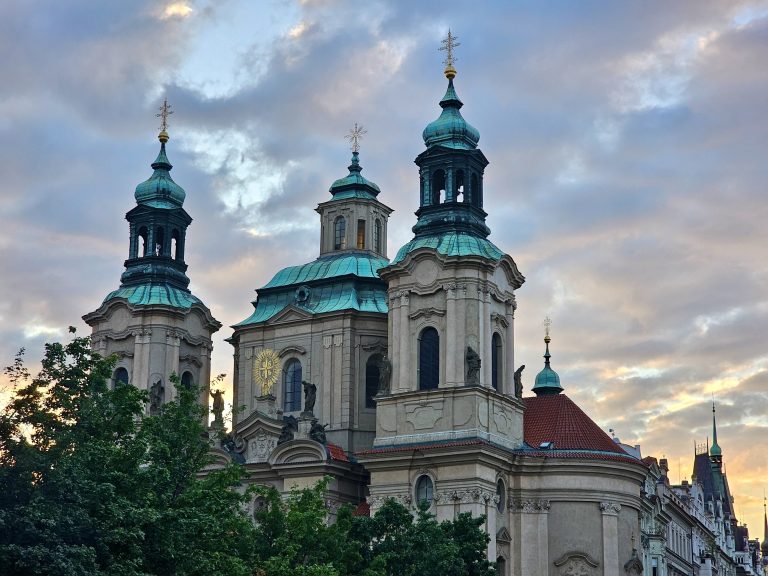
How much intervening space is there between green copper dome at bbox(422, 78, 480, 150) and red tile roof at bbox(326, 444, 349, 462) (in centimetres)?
1416

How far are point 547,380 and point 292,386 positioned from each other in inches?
617

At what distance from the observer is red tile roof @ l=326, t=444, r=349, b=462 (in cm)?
5756

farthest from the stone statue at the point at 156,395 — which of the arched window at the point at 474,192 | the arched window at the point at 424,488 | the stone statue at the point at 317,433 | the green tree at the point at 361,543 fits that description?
the green tree at the point at 361,543

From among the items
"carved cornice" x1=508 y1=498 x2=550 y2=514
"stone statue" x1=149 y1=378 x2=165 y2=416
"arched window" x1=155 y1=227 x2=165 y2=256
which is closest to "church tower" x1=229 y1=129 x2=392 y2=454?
"stone statue" x1=149 y1=378 x2=165 y2=416

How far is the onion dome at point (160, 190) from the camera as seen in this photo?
67.8m

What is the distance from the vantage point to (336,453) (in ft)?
190

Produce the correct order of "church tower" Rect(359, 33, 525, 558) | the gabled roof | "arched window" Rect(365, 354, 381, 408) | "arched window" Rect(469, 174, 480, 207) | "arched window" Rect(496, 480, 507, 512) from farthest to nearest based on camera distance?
"arched window" Rect(365, 354, 381, 408) → "arched window" Rect(469, 174, 480, 207) → the gabled roof → "arched window" Rect(496, 480, 507, 512) → "church tower" Rect(359, 33, 525, 558)

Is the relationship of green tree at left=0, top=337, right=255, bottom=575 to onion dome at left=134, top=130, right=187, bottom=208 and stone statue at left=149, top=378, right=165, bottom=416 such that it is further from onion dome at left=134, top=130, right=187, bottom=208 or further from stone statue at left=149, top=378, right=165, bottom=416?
onion dome at left=134, top=130, right=187, bottom=208

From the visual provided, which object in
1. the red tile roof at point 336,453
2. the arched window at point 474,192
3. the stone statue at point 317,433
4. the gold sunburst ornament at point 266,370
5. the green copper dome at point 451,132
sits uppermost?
the green copper dome at point 451,132

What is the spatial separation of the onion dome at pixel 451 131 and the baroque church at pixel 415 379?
0.07m

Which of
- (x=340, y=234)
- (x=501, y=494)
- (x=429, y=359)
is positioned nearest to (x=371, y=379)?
(x=429, y=359)

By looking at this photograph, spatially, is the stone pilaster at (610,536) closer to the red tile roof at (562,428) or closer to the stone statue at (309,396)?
the red tile roof at (562,428)

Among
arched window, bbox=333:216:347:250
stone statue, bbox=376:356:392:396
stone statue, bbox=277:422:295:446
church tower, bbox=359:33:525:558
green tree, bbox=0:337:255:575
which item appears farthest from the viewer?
arched window, bbox=333:216:347:250

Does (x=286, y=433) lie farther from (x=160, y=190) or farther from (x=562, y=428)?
(x=160, y=190)
